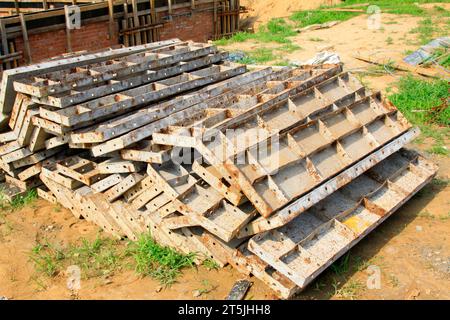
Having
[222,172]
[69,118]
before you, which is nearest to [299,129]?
[222,172]

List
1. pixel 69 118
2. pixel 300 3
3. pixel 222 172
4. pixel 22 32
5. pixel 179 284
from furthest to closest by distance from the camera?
pixel 300 3, pixel 22 32, pixel 69 118, pixel 179 284, pixel 222 172

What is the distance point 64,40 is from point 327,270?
32.4 ft

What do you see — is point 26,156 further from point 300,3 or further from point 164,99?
point 300,3

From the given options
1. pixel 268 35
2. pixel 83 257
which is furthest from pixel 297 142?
pixel 268 35

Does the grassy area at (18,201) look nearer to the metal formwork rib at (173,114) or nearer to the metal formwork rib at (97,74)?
the metal formwork rib at (97,74)

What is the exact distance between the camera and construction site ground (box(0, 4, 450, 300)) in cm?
463

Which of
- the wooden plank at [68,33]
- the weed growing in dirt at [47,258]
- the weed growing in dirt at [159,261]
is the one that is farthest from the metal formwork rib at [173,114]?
the wooden plank at [68,33]

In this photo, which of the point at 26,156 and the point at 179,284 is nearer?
the point at 179,284

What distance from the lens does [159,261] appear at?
16.5 feet

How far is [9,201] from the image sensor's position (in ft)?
21.1

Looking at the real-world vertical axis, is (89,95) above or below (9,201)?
above

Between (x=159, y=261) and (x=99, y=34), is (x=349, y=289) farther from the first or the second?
(x=99, y=34)

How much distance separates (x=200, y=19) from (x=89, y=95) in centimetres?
1149

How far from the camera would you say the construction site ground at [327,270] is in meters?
4.63
